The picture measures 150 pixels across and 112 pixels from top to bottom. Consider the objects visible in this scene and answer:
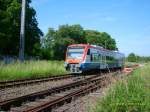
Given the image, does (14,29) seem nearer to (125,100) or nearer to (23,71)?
(23,71)

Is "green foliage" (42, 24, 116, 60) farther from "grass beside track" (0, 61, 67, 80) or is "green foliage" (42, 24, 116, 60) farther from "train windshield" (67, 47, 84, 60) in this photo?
"grass beside track" (0, 61, 67, 80)

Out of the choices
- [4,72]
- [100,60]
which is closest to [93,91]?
[4,72]

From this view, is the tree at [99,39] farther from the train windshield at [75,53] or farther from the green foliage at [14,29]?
the train windshield at [75,53]

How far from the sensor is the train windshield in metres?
31.0

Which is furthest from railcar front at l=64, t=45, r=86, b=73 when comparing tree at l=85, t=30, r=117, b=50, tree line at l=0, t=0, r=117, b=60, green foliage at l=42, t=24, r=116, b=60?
tree at l=85, t=30, r=117, b=50

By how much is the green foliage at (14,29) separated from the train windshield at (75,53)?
40.0 ft

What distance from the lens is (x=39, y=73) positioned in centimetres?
2753

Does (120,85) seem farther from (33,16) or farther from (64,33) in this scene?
(64,33)

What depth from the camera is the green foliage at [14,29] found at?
42509 mm

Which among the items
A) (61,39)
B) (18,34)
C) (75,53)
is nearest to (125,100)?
(75,53)

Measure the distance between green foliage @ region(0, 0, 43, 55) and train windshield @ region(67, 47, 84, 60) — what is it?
12.2m

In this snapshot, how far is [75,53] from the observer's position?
31391 mm

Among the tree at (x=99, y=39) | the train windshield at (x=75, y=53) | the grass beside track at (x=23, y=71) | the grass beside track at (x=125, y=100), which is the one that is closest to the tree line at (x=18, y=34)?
the train windshield at (x=75, y=53)

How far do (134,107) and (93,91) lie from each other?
8.13 metres
